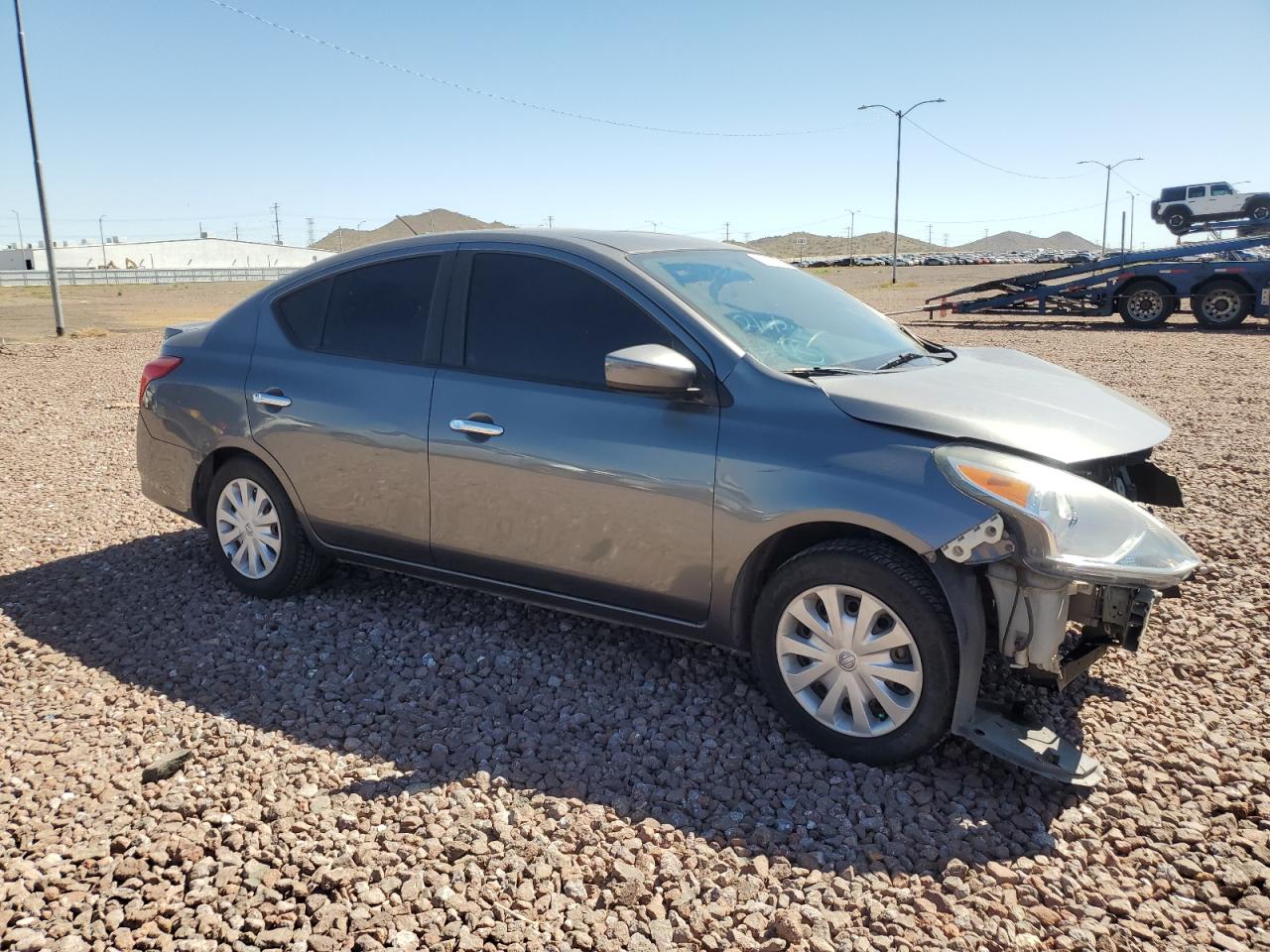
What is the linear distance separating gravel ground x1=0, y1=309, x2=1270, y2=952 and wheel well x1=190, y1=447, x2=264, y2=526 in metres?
0.43

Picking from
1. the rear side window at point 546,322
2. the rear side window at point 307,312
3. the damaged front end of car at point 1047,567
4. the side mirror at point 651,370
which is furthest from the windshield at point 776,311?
the rear side window at point 307,312

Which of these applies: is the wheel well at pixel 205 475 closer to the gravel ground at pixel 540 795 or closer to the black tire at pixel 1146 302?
the gravel ground at pixel 540 795

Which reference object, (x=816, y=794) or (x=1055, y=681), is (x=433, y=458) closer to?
(x=816, y=794)

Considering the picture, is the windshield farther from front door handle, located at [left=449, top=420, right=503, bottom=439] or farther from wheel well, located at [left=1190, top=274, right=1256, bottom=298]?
wheel well, located at [left=1190, top=274, right=1256, bottom=298]

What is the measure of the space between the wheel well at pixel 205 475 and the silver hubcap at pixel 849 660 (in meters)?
2.91

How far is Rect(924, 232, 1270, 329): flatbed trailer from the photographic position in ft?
59.1

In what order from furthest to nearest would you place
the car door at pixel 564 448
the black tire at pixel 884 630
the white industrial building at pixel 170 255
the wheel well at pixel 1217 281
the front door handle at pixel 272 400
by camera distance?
the white industrial building at pixel 170 255, the wheel well at pixel 1217 281, the front door handle at pixel 272 400, the car door at pixel 564 448, the black tire at pixel 884 630

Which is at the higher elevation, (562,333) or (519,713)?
(562,333)

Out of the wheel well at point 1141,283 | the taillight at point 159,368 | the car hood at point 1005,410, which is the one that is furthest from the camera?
the wheel well at point 1141,283

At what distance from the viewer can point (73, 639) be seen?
4.45 meters

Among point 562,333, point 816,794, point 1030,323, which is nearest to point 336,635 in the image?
point 562,333

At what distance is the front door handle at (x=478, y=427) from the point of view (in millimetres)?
3943

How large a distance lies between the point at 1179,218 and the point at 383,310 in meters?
49.9

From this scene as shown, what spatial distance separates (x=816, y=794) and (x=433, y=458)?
2.04m
